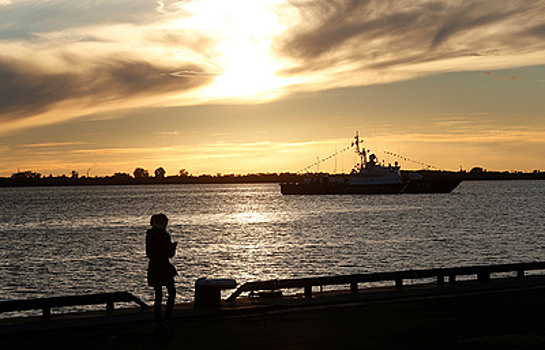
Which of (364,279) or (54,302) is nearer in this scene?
(54,302)

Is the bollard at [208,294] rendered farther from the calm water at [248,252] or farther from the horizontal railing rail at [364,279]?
the calm water at [248,252]

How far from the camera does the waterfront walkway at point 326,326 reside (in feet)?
36.7

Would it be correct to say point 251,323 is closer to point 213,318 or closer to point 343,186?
point 213,318

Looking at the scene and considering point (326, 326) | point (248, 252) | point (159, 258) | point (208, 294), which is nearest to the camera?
point (159, 258)

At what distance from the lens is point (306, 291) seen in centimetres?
1645

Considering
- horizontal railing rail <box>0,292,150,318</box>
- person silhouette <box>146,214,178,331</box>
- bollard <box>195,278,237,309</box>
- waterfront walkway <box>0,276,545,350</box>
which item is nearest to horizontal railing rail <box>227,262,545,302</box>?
waterfront walkway <box>0,276,545,350</box>

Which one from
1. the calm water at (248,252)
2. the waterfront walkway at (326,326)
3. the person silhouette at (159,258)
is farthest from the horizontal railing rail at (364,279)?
the calm water at (248,252)

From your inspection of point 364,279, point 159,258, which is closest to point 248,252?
point 364,279

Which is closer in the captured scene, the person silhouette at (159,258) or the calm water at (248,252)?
the person silhouette at (159,258)

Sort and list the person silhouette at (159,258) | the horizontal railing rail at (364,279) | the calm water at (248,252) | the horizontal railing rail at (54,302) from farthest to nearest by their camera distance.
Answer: the calm water at (248,252), the horizontal railing rail at (364,279), the horizontal railing rail at (54,302), the person silhouette at (159,258)

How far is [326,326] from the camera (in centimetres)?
1272

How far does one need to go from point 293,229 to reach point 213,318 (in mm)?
70360

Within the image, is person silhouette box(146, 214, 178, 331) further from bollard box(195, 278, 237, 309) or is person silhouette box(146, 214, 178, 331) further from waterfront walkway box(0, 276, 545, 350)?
bollard box(195, 278, 237, 309)

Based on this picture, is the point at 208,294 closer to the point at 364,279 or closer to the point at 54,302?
the point at 54,302
